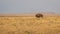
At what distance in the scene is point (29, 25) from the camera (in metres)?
0.93

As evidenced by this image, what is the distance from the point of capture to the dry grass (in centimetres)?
88

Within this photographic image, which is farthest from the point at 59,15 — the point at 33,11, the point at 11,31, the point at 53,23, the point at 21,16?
the point at 11,31

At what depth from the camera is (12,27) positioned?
914mm

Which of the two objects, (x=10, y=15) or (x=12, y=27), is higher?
(x=10, y=15)

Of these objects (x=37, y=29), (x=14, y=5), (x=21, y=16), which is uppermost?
(x=14, y=5)

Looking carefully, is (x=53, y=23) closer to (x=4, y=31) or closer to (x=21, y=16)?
(x=21, y=16)

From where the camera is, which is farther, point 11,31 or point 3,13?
point 3,13

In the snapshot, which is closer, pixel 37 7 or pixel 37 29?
pixel 37 29

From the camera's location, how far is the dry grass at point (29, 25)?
0.88 meters

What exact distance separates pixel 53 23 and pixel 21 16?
29 cm

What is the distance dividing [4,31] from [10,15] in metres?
0.19

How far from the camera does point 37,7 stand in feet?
3.26

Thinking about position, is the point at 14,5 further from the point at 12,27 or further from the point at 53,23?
the point at 53,23

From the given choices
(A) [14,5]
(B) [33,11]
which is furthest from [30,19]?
(A) [14,5]
